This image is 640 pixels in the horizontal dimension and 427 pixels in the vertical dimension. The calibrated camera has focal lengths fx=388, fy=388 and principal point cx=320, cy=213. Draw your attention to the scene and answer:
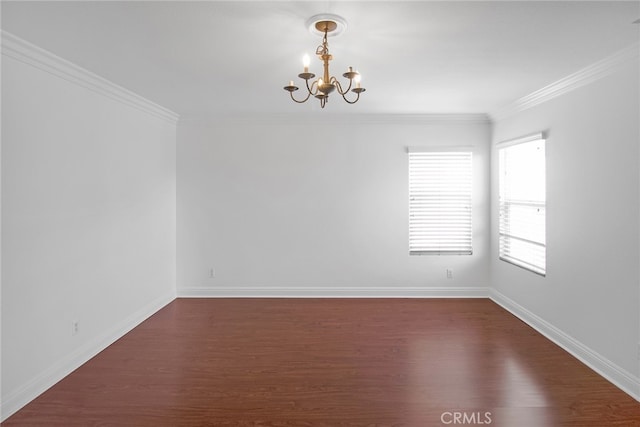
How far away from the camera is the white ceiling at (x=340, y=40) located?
2.28 meters

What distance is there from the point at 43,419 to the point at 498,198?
526cm

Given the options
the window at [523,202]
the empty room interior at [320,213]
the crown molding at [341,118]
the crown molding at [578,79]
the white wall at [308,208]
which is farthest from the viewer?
the white wall at [308,208]

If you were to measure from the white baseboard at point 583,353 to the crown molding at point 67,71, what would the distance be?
5052mm

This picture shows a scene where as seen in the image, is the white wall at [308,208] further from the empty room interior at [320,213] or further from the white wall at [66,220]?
the white wall at [66,220]

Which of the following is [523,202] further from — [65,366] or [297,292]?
[65,366]

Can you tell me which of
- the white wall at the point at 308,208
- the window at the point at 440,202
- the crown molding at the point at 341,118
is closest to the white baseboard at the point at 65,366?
the white wall at the point at 308,208

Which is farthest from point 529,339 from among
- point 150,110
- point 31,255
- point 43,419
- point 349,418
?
point 150,110

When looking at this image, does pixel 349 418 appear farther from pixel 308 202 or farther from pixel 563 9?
pixel 308 202

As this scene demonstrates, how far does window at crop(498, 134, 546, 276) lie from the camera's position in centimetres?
423

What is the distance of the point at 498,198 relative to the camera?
17.2ft

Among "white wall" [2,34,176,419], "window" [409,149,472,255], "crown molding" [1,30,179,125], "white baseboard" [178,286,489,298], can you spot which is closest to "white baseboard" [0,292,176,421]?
"white wall" [2,34,176,419]

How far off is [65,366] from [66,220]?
121cm

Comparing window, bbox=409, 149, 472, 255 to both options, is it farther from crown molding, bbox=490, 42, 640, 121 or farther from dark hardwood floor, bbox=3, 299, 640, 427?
dark hardwood floor, bbox=3, 299, 640, 427

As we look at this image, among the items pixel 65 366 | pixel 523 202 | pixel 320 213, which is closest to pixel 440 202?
pixel 523 202
